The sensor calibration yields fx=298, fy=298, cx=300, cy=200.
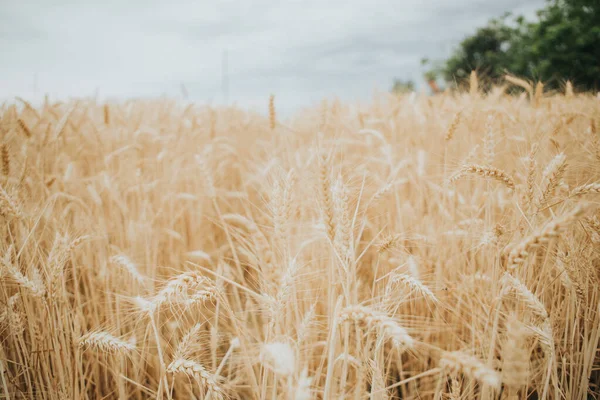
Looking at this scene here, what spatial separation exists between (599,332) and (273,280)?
120 cm

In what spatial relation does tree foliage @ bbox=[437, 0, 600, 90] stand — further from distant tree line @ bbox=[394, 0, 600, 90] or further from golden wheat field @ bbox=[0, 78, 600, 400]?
golden wheat field @ bbox=[0, 78, 600, 400]

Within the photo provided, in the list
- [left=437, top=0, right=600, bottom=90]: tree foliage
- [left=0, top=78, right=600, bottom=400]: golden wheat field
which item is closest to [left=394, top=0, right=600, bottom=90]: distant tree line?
[left=437, top=0, right=600, bottom=90]: tree foliage

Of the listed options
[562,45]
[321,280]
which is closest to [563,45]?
[562,45]

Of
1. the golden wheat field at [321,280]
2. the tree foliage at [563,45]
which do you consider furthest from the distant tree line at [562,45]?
the golden wheat field at [321,280]

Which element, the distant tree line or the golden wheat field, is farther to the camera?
the distant tree line

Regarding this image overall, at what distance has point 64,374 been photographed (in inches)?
44.0

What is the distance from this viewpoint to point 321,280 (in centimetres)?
154

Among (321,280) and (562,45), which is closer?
(321,280)

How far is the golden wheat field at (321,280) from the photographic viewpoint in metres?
0.90

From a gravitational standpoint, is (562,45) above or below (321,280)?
above

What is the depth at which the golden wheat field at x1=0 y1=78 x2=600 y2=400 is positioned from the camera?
2.96 ft

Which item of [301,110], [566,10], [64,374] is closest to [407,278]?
[64,374]

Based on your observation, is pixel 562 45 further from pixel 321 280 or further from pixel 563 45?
pixel 321 280

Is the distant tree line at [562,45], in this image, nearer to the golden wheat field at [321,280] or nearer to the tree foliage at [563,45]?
the tree foliage at [563,45]
